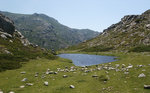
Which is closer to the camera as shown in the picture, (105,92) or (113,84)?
(105,92)

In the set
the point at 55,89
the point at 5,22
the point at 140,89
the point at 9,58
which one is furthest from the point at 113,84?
the point at 5,22

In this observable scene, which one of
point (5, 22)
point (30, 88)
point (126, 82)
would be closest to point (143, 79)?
point (126, 82)

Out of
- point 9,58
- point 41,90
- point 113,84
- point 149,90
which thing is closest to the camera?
point 149,90

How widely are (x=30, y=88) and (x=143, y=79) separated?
19.2 meters

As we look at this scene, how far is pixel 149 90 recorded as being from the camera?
60.7 ft

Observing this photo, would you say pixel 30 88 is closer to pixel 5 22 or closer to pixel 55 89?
pixel 55 89

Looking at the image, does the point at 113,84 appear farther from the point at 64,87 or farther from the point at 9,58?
the point at 9,58

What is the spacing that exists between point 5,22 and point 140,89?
251 feet

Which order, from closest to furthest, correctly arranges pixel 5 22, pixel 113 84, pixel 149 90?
pixel 149 90, pixel 113 84, pixel 5 22

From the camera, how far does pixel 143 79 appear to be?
22688mm

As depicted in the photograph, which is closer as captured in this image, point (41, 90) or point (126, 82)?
point (41, 90)

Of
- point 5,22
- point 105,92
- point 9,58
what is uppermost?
point 5,22

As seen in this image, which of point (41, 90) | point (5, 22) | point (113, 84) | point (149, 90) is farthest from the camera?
point (5, 22)

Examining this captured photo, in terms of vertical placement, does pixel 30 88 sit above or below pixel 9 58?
below
